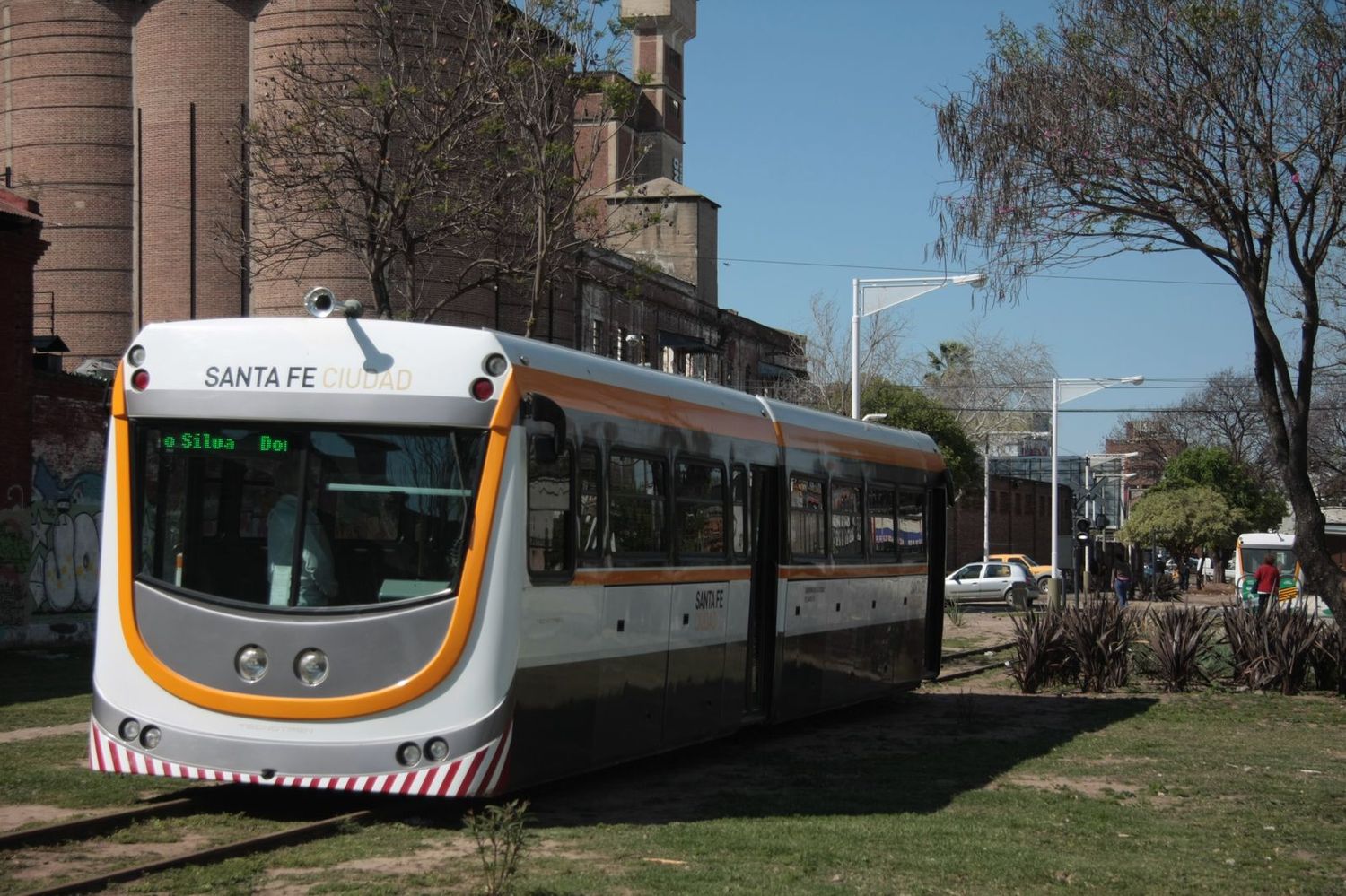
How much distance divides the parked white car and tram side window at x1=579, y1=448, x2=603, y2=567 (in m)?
40.4

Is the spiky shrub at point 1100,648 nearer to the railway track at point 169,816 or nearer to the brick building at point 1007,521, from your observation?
the railway track at point 169,816

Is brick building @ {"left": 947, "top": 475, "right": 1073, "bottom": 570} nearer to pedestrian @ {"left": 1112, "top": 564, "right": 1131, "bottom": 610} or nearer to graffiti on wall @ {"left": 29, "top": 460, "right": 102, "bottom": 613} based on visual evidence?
pedestrian @ {"left": 1112, "top": 564, "right": 1131, "bottom": 610}

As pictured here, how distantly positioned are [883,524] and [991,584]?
34592 millimetres

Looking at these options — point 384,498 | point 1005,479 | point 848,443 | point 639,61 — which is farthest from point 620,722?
point 639,61

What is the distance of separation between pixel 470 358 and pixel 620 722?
3040 millimetres

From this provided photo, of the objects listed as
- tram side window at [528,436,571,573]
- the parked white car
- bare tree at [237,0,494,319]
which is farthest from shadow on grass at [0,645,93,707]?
the parked white car

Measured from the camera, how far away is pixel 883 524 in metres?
16.9

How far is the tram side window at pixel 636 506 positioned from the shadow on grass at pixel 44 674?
268 inches

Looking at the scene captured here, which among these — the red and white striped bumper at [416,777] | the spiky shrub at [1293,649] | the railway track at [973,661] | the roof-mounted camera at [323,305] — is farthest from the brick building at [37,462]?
the spiky shrub at [1293,649]

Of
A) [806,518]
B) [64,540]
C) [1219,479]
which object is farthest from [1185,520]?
[806,518]

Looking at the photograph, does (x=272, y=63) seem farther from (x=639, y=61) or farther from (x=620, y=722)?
(x=639, y=61)

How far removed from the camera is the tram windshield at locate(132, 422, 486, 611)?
29.7 ft

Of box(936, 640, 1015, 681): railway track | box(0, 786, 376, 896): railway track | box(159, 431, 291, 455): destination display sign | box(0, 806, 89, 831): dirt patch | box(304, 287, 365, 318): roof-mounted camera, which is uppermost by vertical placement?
box(304, 287, 365, 318): roof-mounted camera

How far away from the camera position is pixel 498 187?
68.6ft
